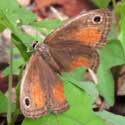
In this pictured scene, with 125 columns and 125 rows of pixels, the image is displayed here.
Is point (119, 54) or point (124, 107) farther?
point (124, 107)

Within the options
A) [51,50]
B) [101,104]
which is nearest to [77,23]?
[51,50]

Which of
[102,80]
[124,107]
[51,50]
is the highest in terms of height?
[51,50]

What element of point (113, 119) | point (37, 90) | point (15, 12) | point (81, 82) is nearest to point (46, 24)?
point (15, 12)

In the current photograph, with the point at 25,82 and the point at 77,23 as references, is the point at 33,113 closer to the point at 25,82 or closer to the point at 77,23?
the point at 25,82

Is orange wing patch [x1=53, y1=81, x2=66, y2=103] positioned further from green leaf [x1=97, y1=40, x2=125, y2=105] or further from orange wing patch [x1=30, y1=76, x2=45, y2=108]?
green leaf [x1=97, y1=40, x2=125, y2=105]

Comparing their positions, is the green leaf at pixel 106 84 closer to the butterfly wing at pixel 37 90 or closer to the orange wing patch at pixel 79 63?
the orange wing patch at pixel 79 63

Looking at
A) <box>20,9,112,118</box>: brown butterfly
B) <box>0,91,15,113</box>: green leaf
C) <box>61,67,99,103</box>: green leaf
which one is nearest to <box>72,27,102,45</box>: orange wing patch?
<box>20,9,112,118</box>: brown butterfly
